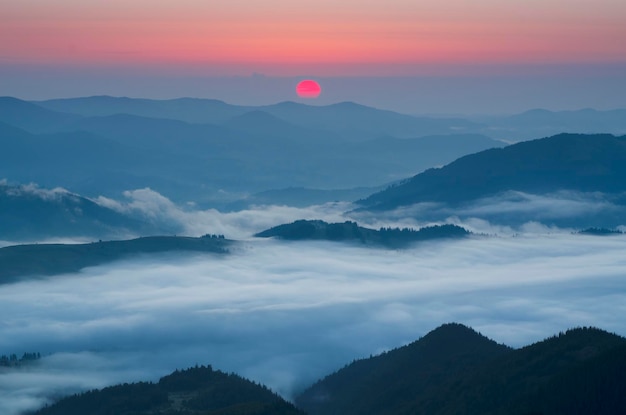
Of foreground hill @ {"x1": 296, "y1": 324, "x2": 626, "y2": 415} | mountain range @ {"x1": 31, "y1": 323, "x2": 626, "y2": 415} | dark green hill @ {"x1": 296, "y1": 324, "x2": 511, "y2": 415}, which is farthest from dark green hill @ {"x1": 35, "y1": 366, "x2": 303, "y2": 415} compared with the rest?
foreground hill @ {"x1": 296, "y1": 324, "x2": 626, "y2": 415}

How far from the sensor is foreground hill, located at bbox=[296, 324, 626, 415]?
4769 inches

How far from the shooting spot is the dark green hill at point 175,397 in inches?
6014

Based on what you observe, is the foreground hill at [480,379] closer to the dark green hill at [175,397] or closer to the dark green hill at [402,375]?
the dark green hill at [402,375]

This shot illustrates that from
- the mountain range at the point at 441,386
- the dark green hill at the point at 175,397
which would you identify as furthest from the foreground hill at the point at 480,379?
the dark green hill at the point at 175,397

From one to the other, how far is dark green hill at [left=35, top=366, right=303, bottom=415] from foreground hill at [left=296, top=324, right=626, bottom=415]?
21492 millimetres

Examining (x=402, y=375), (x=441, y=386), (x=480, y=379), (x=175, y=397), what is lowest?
(x=441, y=386)

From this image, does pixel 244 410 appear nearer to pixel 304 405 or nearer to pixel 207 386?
pixel 207 386

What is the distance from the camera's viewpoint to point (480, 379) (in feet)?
482

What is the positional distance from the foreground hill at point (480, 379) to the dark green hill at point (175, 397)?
21.5 metres

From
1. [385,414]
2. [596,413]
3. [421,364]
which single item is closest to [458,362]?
[421,364]

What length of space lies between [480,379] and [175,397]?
49645 mm

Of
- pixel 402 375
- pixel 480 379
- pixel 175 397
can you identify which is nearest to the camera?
pixel 480 379

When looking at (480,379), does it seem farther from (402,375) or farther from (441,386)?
(402,375)

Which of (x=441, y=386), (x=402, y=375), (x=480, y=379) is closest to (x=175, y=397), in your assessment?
(x=402, y=375)
